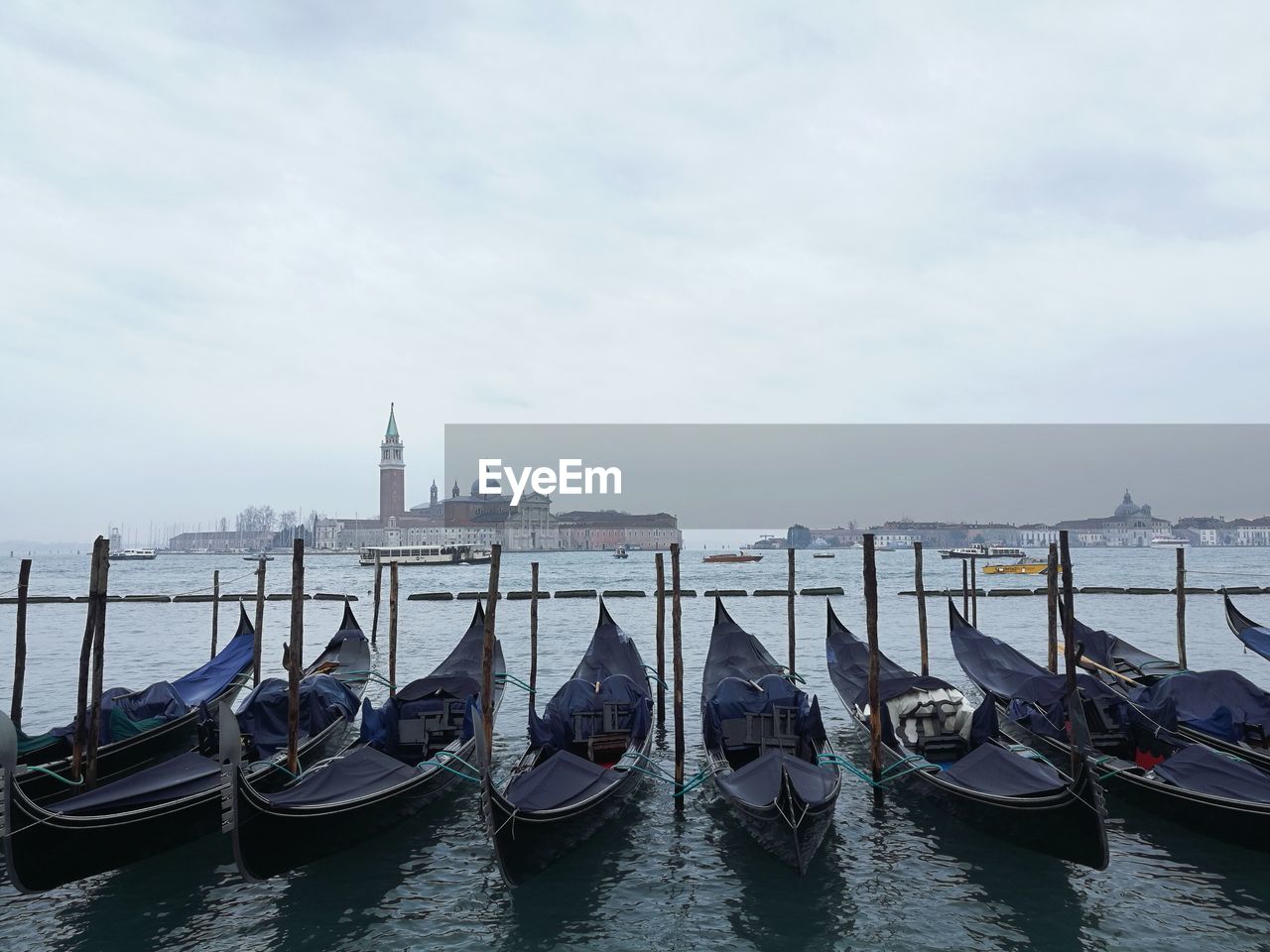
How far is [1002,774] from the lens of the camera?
25.5 feet

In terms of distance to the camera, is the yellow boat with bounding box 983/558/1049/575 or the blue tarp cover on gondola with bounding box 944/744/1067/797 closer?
the blue tarp cover on gondola with bounding box 944/744/1067/797

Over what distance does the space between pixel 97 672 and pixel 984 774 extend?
9203mm

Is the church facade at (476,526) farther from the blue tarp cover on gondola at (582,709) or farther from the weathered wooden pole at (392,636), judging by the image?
the blue tarp cover on gondola at (582,709)

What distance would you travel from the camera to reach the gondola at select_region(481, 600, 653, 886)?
→ 6922 mm

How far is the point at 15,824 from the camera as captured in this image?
6.42 meters

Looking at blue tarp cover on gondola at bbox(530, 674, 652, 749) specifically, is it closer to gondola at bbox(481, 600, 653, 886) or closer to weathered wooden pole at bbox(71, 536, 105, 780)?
gondola at bbox(481, 600, 653, 886)

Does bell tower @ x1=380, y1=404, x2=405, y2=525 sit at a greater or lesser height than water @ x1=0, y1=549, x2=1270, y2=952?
greater

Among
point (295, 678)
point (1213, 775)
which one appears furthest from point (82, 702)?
point (1213, 775)

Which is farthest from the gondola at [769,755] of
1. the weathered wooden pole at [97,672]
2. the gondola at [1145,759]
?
the weathered wooden pole at [97,672]

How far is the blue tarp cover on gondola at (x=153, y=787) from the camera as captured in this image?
23.3 feet

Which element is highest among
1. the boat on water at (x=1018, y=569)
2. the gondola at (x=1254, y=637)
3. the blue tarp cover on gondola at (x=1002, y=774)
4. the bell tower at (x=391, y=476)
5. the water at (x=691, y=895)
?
the bell tower at (x=391, y=476)

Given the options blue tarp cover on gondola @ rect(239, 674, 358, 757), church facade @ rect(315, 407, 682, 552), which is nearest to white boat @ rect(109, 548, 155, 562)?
church facade @ rect(315, 407, 682, 552)

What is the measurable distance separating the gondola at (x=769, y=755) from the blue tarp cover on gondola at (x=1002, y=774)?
48.1 inches

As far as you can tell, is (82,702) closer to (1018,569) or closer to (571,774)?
(571,774)
